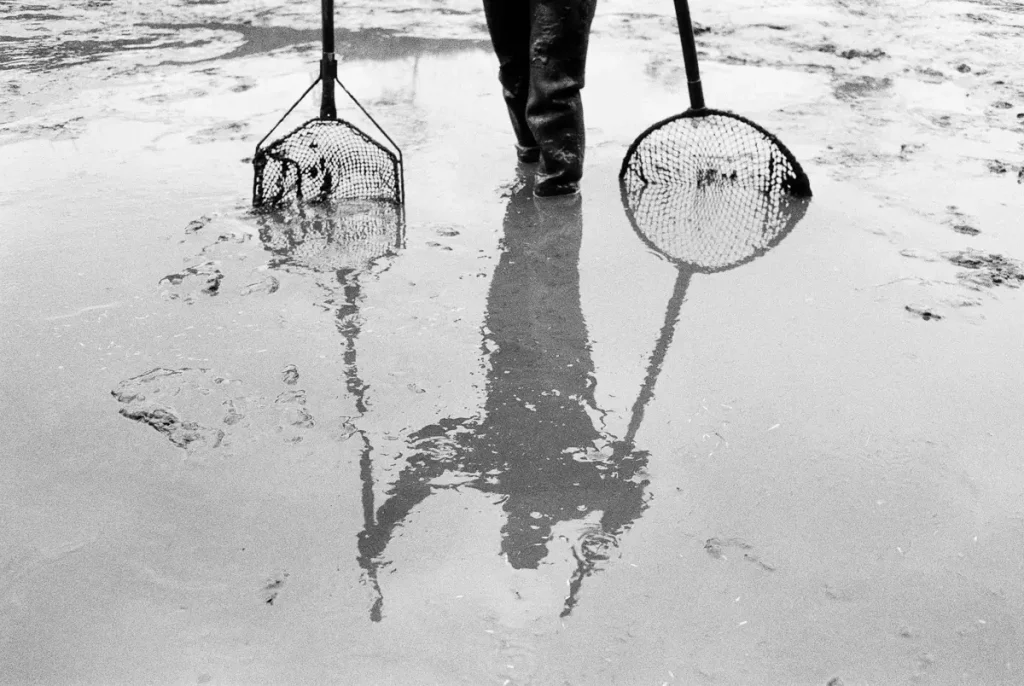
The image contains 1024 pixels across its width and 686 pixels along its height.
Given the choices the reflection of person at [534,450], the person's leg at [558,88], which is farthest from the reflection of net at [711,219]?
the reflection of person at [534,450]

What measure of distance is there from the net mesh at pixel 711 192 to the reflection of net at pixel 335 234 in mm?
999

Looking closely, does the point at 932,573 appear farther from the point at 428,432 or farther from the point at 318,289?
the point at 318,289

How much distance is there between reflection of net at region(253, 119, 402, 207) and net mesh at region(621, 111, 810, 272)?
1032mm

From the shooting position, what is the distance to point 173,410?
2.47 m

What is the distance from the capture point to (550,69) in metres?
3.82

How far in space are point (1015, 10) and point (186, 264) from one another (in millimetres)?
6396


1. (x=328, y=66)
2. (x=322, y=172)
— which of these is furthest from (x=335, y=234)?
(x=328, y=66)

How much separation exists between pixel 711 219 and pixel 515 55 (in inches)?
47.2

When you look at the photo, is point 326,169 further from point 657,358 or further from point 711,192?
point 657,358

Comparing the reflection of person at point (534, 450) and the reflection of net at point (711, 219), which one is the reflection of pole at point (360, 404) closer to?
the reflection of person at point (534, 450)

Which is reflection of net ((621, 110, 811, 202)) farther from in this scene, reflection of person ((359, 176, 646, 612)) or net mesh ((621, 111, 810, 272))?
reflection of person ((359, 176, 646, 612))

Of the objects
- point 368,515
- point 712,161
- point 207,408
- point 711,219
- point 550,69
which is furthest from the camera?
point 712,161

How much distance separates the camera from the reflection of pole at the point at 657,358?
2.42 m

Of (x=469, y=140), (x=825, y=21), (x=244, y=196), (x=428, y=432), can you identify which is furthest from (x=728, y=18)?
(x=428, y=432)
